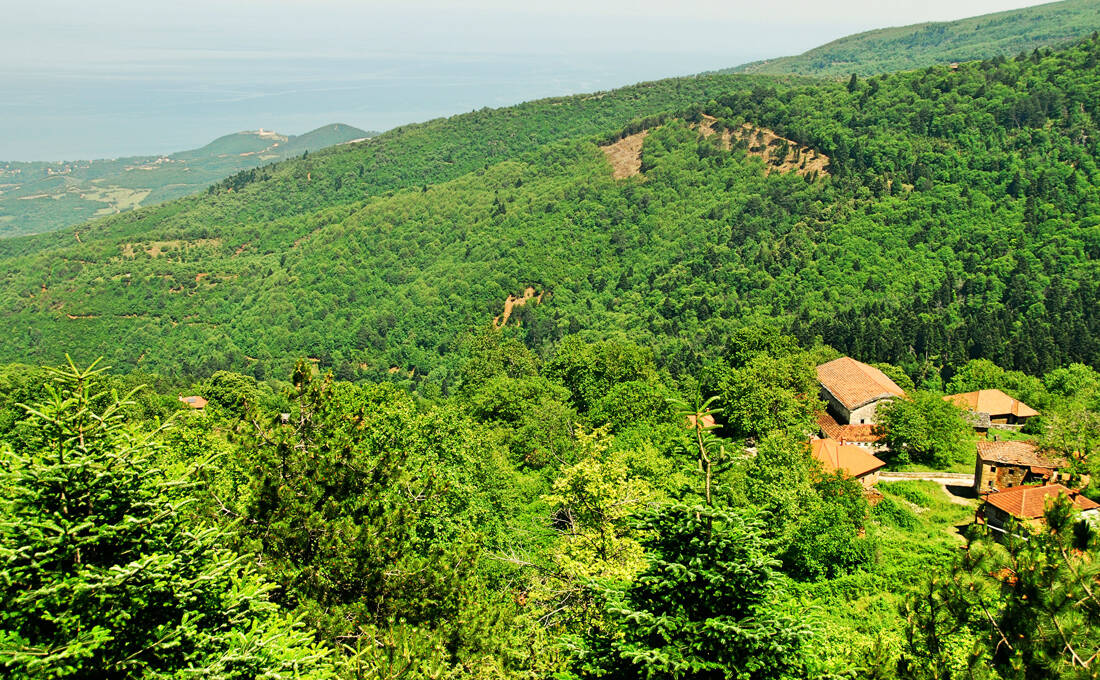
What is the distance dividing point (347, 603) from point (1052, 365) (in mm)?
67064

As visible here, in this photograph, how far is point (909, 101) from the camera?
118688 millimetres

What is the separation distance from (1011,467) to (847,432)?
11.9 m

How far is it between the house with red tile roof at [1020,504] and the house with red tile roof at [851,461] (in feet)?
20.0

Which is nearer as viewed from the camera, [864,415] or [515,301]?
[864,415]

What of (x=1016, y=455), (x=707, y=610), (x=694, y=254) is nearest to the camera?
(x=707, y=610)

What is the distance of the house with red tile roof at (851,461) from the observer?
36688mm

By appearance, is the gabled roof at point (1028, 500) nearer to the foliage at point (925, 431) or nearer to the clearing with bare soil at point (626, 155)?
the foliage at point (925, 431)

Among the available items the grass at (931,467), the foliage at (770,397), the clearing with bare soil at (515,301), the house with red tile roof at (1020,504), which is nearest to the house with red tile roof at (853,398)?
the foliage at (770,397)

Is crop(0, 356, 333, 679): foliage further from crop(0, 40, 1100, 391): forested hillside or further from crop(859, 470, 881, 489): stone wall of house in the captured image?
crop(0, 40, 1100, 391): forested hillside

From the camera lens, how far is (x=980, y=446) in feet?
120

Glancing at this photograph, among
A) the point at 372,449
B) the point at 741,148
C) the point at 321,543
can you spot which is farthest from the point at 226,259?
the point at 321,543

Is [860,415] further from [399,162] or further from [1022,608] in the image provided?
[399,162]

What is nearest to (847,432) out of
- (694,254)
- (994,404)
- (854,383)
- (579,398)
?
(854,383)

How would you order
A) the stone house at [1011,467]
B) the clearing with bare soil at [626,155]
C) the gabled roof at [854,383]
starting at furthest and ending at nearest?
the clearing with bare soil at [626,155] → the gabled roof at [854,383] → the stone house at [1011,467]
